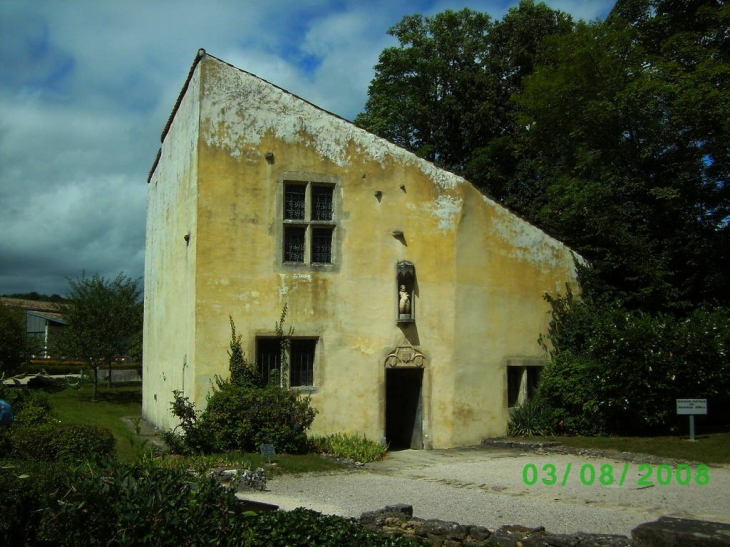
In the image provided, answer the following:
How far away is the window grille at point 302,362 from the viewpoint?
15266mm

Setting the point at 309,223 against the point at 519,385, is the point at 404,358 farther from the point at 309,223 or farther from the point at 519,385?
the point at 309,223

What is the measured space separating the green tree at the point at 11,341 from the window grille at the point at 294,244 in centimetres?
1860

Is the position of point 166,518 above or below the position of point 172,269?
below

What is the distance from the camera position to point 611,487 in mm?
11047

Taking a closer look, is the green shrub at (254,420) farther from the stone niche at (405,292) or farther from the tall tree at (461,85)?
the tall tree at (461,85)

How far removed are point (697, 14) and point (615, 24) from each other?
9.85 feet

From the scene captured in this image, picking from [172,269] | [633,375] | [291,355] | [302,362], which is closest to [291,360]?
[291,355]

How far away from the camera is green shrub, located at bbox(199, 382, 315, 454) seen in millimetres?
13188

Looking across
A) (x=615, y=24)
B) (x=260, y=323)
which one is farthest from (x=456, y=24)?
(x=260, y=323)

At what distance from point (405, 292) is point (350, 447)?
12.5 feet

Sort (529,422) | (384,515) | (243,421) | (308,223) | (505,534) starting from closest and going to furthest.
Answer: (505,534), (384,515), (243,421), (308,223), (529,422)

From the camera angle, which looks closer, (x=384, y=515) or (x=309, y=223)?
(x=384, y=515)

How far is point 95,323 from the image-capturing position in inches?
1248

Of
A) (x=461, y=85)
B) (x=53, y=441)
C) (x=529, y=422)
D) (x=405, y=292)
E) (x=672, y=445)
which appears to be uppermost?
(x=461, y=85)
